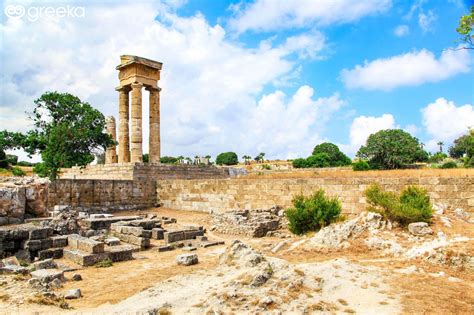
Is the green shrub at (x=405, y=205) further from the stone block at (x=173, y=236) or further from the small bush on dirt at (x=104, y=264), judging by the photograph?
the small bush on dirt at (x=104, y=264)

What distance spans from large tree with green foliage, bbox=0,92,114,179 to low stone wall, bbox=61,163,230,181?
1.42 m

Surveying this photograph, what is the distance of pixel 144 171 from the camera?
864 inches

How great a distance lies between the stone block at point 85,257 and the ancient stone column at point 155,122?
57.0 feet

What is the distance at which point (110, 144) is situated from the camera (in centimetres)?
2705

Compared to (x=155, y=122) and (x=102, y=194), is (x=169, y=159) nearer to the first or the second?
(x=155, y=122)

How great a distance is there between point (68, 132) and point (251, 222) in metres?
16.3

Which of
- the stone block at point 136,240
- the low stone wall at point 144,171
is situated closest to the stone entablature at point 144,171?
the low stone wall at point 144,171

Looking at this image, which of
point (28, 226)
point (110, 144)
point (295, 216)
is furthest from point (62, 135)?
point (295, 216)

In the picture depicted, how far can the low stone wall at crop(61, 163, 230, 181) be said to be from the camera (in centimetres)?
2150

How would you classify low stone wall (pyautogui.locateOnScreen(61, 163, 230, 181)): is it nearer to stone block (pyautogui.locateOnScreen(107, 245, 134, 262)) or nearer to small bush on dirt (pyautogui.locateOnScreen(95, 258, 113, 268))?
stone block (pyautogui.locateOnScreen(107, 245, 134, 262))

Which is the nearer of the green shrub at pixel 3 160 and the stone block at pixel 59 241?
the stone block at pixel 59 241

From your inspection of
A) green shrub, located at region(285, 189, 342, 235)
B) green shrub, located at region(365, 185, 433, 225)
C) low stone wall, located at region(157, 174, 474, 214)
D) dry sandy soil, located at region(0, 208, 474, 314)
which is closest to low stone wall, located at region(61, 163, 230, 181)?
low stone wall, located at region(157, 174, 474, 214)

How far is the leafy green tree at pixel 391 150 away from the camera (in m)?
44.3

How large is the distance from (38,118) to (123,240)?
1915 centimetres
